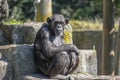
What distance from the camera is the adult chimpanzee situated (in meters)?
7.92

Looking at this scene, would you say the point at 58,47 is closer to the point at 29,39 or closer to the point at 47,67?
the point at 47,67

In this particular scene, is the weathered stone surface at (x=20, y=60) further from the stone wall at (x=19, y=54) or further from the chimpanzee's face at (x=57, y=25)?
the chimpanzee's face at (x=57, y=25)

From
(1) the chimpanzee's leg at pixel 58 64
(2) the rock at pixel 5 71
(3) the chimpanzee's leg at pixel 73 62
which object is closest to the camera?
(1) the chimpanzee's leg at pixel 58 64

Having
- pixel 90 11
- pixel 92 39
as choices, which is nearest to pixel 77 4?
pixel 90 11

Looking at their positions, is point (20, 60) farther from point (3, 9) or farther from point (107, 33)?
point (107, 33)

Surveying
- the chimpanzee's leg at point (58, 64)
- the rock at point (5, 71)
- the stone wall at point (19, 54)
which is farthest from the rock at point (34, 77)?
the rock at point (5, 71)

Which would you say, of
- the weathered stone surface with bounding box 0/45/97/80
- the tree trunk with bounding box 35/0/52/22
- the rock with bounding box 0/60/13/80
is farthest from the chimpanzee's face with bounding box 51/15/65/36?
the tree trunk with bounding box 35/0/52/22

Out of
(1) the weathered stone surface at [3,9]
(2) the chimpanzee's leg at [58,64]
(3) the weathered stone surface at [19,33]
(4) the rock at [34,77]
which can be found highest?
(1) the weathered stone surface at [3,9]

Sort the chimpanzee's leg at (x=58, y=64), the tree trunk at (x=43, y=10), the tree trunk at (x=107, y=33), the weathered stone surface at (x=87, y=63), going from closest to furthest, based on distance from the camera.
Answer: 1. the chimpanzee's leg at (x=58, y=64)
2. the weathered stone surface at (x=87, y=63)
3. the tree trunk at (x=107, y=33)
4. the tree trunk at (x=43, y=10)

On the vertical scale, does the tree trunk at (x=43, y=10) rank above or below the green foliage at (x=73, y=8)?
above

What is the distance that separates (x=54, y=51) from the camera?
793 cm

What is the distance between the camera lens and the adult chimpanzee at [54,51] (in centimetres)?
792

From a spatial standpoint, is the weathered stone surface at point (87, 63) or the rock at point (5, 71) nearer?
the rock at point (5, 71)

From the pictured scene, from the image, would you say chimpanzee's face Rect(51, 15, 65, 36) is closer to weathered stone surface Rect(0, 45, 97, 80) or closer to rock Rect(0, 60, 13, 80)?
weathered stone surface Rect(0, 45, 97, 80)
